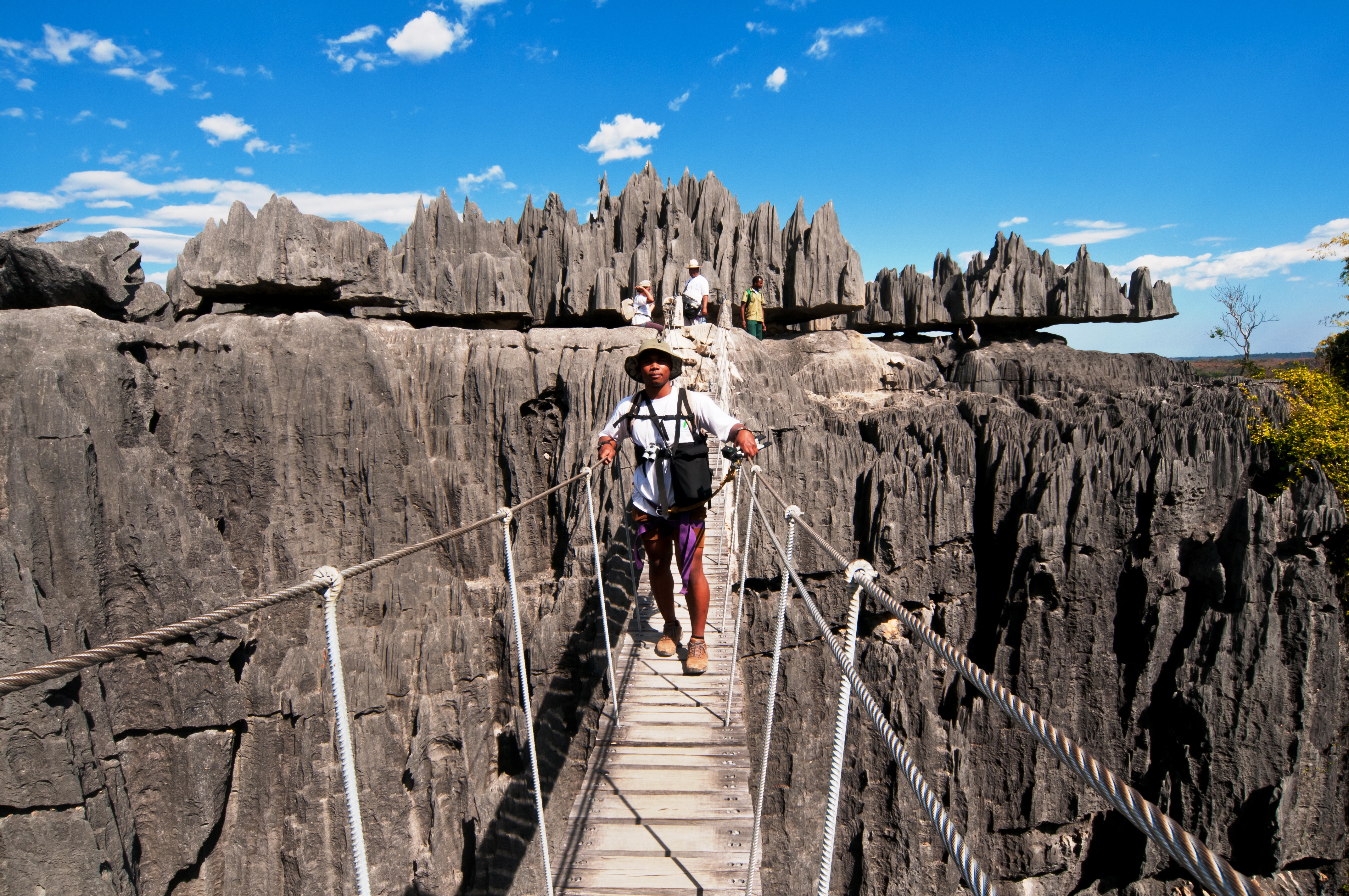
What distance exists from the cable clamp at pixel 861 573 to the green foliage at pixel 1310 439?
9722 mm

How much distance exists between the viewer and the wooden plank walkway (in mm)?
3158

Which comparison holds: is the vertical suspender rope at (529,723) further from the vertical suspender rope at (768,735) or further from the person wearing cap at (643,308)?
the person wearing cap at (643,308)

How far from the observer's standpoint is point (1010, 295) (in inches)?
710

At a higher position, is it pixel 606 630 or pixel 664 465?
pixel 664 465

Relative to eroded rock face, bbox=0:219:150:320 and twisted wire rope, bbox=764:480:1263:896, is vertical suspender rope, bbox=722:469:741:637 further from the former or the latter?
eroded rock face, bbox=0:219:150:320

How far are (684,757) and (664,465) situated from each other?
5.63 ft

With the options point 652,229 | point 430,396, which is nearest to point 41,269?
point 430,396

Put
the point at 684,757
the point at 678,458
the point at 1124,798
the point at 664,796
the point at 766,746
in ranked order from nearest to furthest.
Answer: the point at 1124,798 < the point at 766,746 < the point at 664,796 < the point at 684,757 < the point at 678,458

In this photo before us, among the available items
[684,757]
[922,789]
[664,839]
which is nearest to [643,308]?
[684,757]

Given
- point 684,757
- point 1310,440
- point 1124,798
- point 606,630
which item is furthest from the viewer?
point 1310,440

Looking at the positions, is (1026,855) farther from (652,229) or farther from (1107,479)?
(652,229)

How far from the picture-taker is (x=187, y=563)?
32.5ft

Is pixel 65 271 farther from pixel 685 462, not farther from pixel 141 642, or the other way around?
pixel 141 642

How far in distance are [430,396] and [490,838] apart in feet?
23.9
